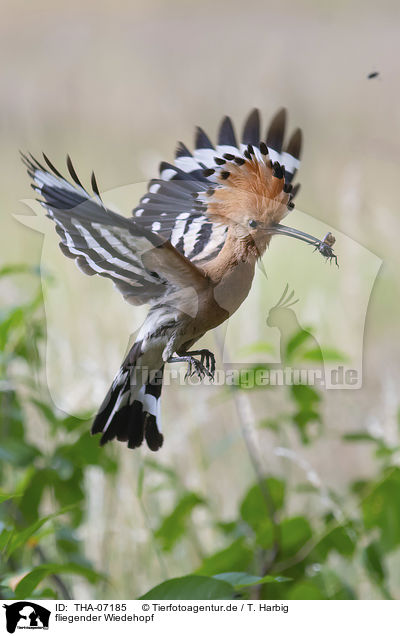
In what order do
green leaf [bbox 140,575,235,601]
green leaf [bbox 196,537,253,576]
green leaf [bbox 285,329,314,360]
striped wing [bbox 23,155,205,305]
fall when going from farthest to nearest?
1. green leaf [bbox 196,537,253,576]
2. green leaf [bbox 285,329,314,360]
3. green leaf [bbox 140,575,235,601]
4. striped wing [bbox 23,155,205,305]

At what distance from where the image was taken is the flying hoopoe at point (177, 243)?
33cm

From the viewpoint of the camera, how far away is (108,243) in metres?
0.34

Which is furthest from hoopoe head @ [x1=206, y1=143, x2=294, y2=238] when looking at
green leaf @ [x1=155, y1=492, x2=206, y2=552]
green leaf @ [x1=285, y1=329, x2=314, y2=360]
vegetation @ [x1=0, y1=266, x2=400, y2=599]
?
green leaf @ [x1=155, y1=492, x2=206, y2=552]

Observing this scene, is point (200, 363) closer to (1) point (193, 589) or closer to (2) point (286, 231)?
(2) point (286, 231)

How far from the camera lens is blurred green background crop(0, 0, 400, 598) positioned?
57 cm

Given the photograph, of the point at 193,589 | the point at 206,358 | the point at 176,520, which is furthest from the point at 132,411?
the point at 176,520

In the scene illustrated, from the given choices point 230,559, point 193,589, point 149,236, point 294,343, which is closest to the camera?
point 149,236

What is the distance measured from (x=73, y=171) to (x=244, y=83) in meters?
2.07

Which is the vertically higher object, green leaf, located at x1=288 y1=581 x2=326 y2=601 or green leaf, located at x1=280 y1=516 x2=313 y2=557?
green leaf, located at x1=280 y1=516 x2=313 y2=557

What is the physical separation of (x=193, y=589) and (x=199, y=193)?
287 mm
